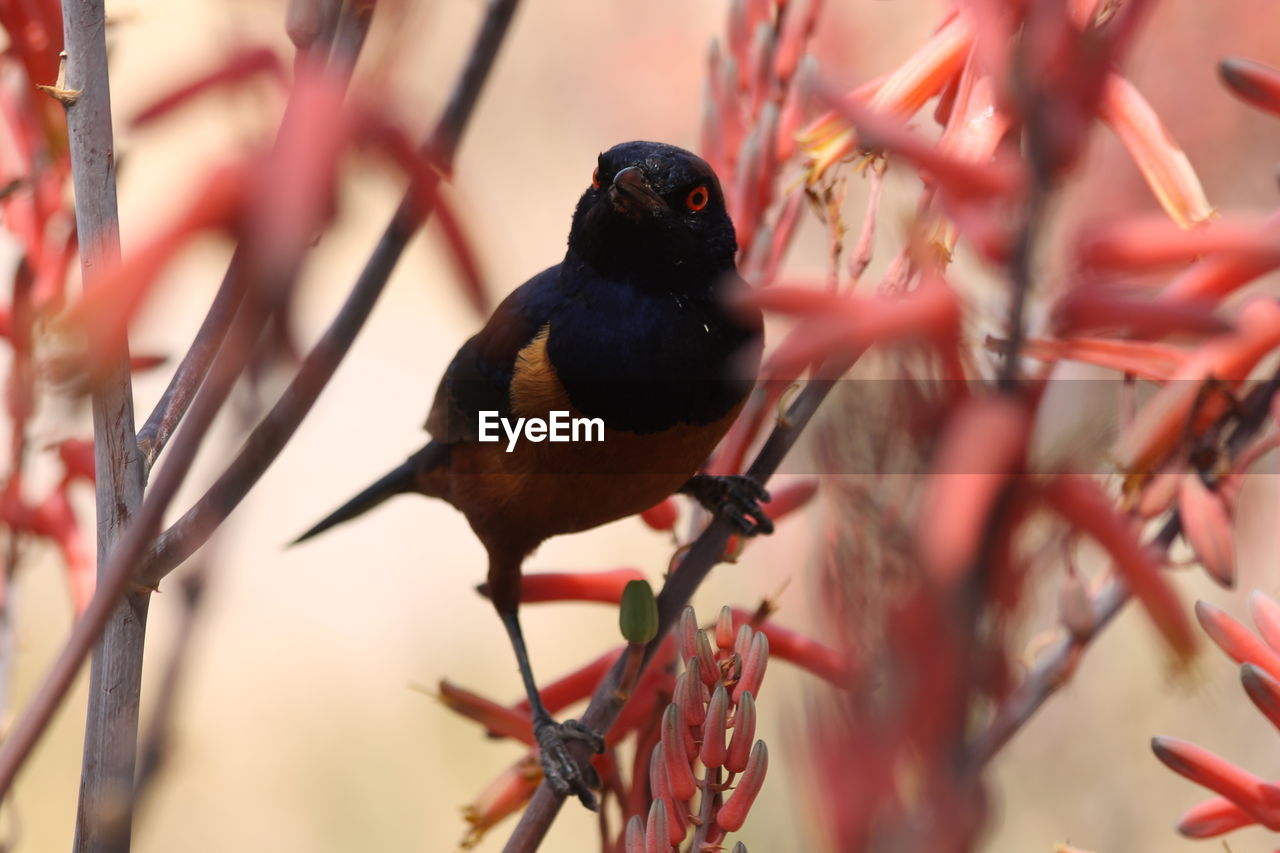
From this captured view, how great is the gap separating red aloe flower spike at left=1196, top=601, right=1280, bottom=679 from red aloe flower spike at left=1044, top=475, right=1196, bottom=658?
57cm

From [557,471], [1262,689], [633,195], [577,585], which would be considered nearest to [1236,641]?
[1262,689]

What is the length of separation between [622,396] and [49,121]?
34.4 inches

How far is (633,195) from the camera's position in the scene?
183 cm

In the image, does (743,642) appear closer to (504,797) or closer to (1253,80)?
(1253,80)

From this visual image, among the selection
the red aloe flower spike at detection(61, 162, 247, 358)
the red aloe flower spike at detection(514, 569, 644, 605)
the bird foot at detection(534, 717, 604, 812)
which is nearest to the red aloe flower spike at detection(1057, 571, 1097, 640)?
the bird foot at detection(534, 717, 604, 812)

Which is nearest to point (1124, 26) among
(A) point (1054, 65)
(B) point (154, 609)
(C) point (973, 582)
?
(A) point (1054, 65)

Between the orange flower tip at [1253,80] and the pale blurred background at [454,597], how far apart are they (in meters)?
0.91

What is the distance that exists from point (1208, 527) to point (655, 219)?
A: 0.95m

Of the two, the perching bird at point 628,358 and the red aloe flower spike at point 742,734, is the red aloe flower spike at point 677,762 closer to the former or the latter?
the red aloe flower spike at point 742,734

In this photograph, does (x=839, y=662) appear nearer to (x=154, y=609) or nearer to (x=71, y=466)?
(x=71, y=466)

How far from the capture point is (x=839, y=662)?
22.7 inches

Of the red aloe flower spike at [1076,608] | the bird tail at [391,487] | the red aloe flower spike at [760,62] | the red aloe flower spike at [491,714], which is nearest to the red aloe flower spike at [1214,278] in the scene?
the red aloe flower spike at [1076,608]

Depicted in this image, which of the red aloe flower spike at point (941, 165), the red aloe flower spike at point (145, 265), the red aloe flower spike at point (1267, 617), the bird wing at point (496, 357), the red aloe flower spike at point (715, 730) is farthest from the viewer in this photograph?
the bird wing at point (496, 357)

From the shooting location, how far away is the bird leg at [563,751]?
4.67 feet
